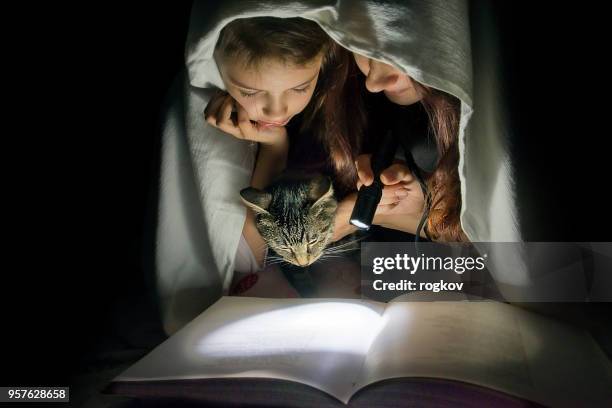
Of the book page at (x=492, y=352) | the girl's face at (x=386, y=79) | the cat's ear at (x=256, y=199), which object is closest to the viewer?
the book page at (x=492, y=352)

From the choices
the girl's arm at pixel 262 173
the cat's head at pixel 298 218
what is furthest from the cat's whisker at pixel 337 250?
the girl's arm at pixel 262 173

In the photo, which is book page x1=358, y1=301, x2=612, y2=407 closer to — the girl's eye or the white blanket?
the white blanket

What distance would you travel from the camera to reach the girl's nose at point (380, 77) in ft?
2.33

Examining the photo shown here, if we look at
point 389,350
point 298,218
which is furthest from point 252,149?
point 389,350

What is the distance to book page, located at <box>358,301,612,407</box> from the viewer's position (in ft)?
1.87

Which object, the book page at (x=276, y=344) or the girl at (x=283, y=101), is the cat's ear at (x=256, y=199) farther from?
the book page at (x=276, y=344)

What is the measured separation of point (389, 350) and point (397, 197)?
280 mm

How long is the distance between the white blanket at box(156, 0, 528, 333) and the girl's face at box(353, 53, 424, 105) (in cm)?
9

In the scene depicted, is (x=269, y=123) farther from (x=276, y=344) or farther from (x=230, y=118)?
(x=276, y=344)

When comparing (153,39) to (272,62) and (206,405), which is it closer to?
(272,62)

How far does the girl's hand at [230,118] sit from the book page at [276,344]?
10.4 inches

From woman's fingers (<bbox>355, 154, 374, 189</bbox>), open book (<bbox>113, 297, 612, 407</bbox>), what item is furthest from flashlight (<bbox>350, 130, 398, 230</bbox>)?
open book (<bbox>113, 297, 612, 407</bbox>)

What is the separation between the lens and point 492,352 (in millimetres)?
618

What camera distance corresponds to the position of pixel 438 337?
646mm
